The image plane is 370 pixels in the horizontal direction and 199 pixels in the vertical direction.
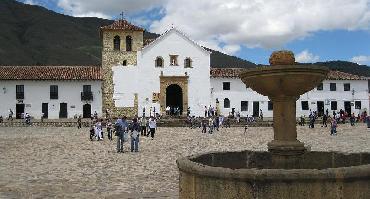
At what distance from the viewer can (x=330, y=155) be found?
7422 mm

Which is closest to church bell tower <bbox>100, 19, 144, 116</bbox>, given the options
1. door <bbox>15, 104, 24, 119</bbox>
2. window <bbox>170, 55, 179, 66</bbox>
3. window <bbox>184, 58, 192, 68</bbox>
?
window <bbox>170, 55, 179, 66</bbox>

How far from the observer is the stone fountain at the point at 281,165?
521 cm

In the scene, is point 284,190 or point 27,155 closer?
point 284,190

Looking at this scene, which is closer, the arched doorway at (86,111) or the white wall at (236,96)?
the arched doorway at (86,111)

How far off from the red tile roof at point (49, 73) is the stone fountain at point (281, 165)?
40.2 metres

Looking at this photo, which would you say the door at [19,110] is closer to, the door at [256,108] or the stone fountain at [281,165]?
the door at [256,108]

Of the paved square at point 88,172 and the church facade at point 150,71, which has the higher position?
the church facade at point 150,71

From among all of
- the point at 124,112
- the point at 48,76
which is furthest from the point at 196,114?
the point at 48,76

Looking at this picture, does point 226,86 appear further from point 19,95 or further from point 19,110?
point 19,110

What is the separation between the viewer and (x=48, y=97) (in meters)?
46.3

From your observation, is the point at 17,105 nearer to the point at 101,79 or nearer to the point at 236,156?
the point at 101,79

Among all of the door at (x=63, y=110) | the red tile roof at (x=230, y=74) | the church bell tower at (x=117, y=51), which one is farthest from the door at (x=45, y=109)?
the red tile roof at (x=230, y=74)

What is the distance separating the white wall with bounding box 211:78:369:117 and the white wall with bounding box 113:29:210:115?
245 cm

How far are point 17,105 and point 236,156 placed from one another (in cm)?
4180
